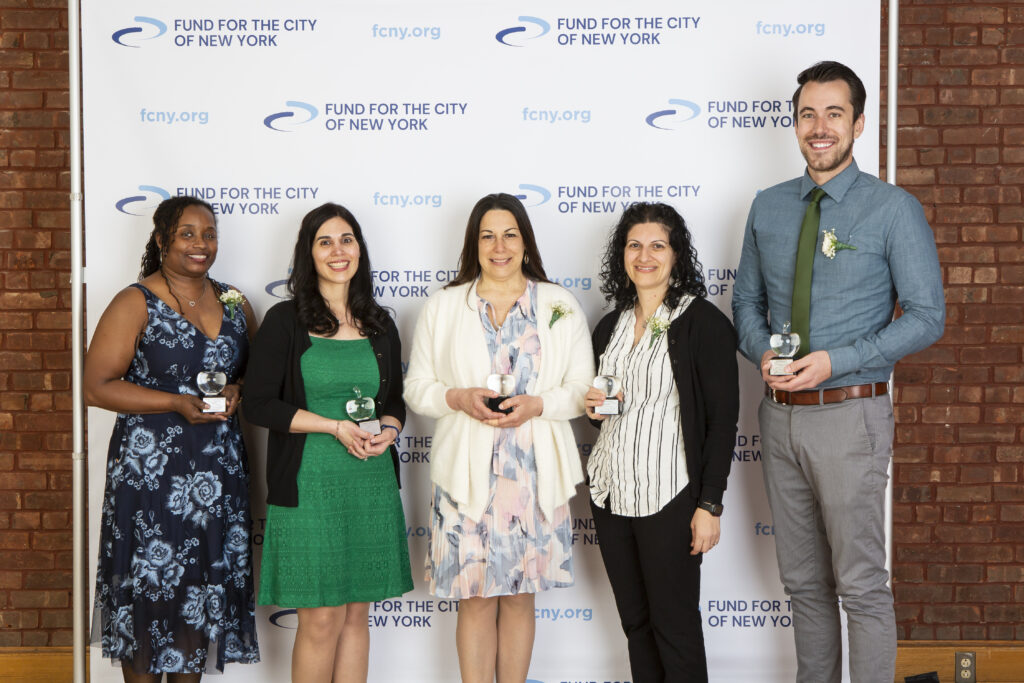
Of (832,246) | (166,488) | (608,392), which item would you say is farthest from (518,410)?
(166,488)

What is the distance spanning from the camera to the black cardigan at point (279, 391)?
2.74 meters

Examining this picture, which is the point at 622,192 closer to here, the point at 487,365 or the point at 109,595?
the point at 487,365

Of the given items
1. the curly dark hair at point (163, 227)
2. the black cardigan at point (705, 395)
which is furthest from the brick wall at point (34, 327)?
the black cardigan at point (705, 395)

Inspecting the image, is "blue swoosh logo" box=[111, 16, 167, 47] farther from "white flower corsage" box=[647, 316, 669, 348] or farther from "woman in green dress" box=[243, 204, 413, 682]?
"white flower corsage" box=[647, 316, 669, 348]

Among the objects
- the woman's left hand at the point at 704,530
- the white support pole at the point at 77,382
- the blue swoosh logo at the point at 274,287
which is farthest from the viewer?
the blue swoosh logo at the point at 274,287

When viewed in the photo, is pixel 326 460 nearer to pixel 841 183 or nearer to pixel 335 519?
pixel 335 519

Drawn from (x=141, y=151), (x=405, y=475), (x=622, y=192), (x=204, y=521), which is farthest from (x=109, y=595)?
(x=622, y=192)

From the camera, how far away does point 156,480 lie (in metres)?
2.75

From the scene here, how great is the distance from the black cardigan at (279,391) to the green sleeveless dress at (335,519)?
0.03 m

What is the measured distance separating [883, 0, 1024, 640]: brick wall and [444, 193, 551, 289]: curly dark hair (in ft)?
6.40

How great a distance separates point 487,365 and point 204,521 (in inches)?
43.9

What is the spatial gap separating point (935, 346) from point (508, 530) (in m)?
2.32

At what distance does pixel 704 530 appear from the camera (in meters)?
2.60

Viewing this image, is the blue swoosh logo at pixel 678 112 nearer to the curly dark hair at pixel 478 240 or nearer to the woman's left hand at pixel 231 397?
the curly dark hair at pixel 478 240
